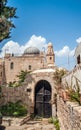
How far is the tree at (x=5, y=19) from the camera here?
1900 cm

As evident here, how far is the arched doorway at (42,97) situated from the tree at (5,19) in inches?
322

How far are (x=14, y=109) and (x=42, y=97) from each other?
11.4 feet

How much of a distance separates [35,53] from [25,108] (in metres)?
25.7

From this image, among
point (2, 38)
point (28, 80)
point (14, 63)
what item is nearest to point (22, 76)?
point (14, 63)

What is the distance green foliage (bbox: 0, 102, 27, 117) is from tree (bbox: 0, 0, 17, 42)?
8.48 metres

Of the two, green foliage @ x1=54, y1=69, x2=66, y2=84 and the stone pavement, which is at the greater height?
green foliage @ x1=54, y1=69, x2=66, y2=84

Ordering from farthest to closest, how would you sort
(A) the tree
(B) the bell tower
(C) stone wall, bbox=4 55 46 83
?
(C) stone wall, bbox=4 55 46 83, (B) the bell tower, (A) the tree

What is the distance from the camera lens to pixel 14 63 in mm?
46312

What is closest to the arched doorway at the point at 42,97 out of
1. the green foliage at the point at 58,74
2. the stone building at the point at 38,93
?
the stone building at the point at 38,93

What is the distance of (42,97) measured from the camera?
25.2m

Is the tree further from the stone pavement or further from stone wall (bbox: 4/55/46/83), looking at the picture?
stone wall (bbox: 4/55/46/83)

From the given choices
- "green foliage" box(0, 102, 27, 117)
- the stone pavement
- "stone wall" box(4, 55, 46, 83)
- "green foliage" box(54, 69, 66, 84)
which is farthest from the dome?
the stone pavement

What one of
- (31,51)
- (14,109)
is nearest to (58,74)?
(14,109)

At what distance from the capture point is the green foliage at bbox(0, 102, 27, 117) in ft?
76.6
